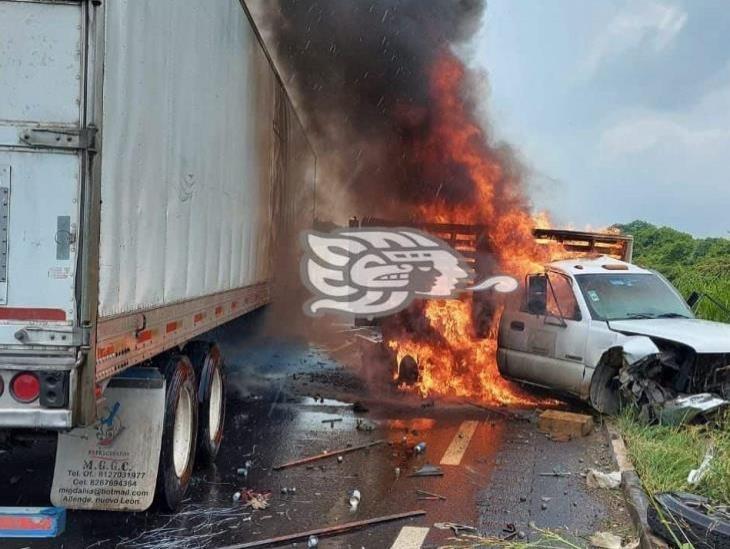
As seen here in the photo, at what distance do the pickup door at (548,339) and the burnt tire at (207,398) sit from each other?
404cm

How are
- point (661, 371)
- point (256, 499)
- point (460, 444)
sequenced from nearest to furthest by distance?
point (256, 499) → point (460, 444) → point (661, 371)

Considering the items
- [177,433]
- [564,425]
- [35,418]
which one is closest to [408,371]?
[564,425]

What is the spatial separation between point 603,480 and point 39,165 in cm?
493

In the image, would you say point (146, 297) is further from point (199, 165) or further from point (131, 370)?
point (199, 165)

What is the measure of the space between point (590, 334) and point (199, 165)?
16.2 feet

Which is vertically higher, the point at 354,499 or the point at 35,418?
the point at 35,418

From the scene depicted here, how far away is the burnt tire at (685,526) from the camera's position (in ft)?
13.4

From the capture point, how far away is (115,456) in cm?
466

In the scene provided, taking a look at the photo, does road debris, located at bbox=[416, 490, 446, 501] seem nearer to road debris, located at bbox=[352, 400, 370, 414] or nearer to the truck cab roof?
road debris, located at bbox=[352, 400, 370, 414]

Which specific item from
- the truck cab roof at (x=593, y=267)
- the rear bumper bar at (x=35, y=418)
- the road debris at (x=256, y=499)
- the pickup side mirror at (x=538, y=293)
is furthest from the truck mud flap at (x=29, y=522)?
the truck cab roof at (x=593, y=267)

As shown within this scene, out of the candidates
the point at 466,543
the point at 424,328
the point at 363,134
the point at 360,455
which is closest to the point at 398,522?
the point at 466,543

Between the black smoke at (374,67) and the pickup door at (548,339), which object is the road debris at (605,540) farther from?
the black smoke at (374,67)

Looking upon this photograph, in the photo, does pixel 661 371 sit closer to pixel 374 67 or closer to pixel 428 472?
pixel 428 472

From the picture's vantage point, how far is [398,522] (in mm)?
5270
